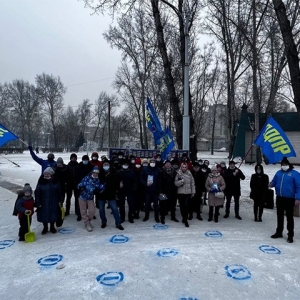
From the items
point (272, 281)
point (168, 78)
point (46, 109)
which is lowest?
point (272, 281)

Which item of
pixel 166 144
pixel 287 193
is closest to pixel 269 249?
pixel 287 193

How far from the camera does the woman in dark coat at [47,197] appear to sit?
6156 mm

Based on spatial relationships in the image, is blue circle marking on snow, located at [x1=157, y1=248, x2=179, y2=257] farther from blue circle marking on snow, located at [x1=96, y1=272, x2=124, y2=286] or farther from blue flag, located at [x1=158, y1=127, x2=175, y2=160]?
blue flag, located at [x1=158, y1=127, x2=175, y2=160]

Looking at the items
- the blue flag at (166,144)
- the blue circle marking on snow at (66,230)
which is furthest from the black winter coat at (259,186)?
the blue circle marking on snow at (66,230)

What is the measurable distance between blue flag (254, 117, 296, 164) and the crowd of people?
45 centimetres

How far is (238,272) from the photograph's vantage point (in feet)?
14.8

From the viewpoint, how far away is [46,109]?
58188 millimetres

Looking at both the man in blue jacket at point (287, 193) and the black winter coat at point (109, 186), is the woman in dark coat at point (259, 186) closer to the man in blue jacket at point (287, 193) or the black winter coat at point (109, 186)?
the man in blue jacket at point (287, 193)

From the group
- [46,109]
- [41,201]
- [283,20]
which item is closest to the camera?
[41,201]

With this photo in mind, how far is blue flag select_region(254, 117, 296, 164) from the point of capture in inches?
280

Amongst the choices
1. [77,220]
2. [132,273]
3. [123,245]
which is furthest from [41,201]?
[132,273]

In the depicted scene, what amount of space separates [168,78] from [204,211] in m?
6.68

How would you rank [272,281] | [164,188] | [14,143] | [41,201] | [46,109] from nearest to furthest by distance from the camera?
[272,281], [41,201], [164,188], [46,109], [14,143]

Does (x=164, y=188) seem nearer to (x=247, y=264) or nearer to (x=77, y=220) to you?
(x=77, y=220)
